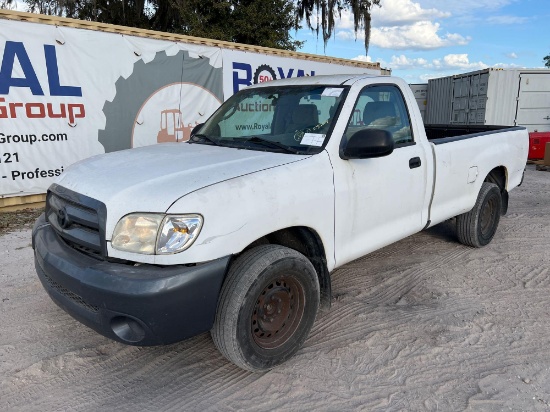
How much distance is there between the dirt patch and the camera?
19.8 feet

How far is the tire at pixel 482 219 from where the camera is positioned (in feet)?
16.1

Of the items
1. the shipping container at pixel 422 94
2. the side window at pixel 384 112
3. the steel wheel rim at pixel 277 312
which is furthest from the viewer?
the shipping container at pixel 422 94

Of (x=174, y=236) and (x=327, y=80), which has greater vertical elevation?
(x=327, y=80)

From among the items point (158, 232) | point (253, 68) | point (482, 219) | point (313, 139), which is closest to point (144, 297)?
point (158, 232)

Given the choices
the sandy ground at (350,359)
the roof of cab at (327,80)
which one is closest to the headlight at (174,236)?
the sandy ground at (350,359)

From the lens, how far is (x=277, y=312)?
2797mm

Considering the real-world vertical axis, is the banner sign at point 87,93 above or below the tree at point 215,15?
below

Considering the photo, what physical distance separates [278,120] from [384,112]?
0.95 meters

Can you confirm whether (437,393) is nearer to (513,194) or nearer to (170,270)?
(170,270)

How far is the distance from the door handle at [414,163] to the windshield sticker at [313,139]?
3.30ft

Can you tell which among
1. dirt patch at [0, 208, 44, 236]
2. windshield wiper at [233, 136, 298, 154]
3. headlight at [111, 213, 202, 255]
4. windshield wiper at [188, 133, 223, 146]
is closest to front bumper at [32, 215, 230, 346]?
headlight at [111, 213, 202, 255]

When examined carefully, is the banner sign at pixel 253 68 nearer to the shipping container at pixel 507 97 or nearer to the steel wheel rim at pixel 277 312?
the steel wheel rim at pixel 277 312

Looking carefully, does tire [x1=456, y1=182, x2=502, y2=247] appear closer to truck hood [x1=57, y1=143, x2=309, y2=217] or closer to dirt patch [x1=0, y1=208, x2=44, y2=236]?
truck hood [x1=57, y1=143, x2=309, y2=217]

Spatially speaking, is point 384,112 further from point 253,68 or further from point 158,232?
point 253,68
